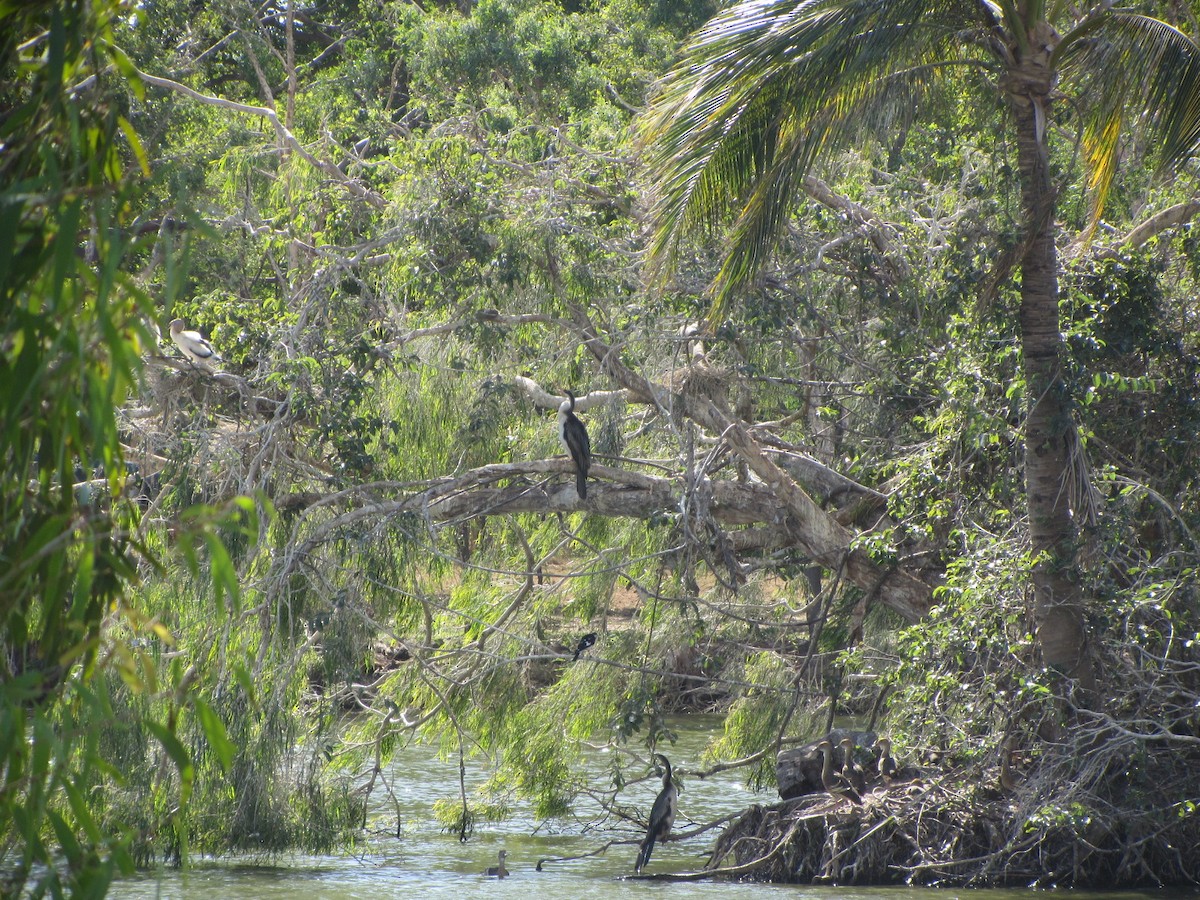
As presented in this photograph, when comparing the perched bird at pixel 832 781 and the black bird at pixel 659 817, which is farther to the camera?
the black bird at pixel 659 817

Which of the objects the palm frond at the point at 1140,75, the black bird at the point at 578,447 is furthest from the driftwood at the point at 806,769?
the palm frond at the point at 1140,75

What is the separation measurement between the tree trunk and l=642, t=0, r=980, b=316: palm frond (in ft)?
1.94

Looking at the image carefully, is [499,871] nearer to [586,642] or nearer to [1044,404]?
[586,642]

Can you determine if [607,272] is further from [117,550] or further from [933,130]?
[117,550]

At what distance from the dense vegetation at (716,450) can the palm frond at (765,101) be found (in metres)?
0.03

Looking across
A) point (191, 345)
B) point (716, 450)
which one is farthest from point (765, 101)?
point (191, 345)

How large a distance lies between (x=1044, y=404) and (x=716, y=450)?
1996mm

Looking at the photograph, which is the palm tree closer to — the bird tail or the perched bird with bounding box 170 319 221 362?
the bird tail

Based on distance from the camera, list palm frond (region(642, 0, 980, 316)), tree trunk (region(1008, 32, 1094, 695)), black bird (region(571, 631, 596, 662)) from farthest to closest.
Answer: black bird (region(571, 631, 596, 662))
tree trunk (region(1008, 32, 1094, 695))
palm frond (region(642, 0, 980, 316))

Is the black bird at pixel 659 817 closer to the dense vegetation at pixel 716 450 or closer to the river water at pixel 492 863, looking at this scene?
the river water at pixel 492 863

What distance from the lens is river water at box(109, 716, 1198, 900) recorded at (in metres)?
7.67

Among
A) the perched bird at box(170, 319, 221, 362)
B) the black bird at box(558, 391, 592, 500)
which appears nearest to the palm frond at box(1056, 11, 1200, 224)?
the black bird at box(558, 391, 592, 500)

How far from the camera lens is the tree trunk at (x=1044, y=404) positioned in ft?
23.1

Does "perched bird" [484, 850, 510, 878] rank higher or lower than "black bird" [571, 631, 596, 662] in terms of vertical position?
lower
